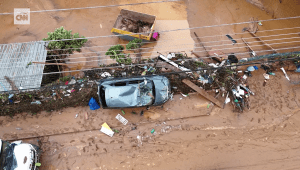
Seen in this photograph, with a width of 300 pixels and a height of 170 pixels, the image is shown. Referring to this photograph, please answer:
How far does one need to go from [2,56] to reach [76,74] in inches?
125

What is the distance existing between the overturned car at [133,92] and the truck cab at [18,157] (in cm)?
317

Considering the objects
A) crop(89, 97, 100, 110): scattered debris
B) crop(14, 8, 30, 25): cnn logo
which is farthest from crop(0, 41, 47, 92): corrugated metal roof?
crop(14, 8, 30, 25): cnn logo

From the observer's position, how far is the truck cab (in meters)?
6.62

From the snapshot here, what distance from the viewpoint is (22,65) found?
26.0 ft

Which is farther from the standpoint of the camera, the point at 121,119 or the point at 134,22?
the point at 134,22

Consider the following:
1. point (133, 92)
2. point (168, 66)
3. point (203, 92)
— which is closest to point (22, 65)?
point (133, 92)

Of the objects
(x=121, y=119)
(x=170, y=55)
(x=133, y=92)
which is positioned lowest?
(x=121, y=119)

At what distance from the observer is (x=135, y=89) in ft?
24.6

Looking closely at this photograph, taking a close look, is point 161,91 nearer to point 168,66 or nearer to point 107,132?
point 168,66

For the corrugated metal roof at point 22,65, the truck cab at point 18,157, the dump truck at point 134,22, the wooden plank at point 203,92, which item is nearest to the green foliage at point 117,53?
the dump truck at point 134,22

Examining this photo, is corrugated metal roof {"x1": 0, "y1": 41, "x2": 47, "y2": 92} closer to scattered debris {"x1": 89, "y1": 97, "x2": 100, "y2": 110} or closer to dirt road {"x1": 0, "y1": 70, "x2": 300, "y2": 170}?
dirt road {"x1": 0, "y1": 70, "x2": 300, "y2": 170}

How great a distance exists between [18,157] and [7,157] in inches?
15.6

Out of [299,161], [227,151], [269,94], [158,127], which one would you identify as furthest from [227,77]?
[299,161]

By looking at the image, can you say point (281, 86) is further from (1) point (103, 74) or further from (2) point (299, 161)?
(1) point (103, 74)
